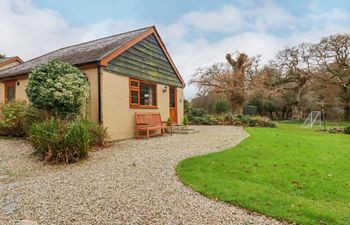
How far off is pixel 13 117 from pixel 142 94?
5171 millimetres

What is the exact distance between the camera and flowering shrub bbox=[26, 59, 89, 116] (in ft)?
24.7

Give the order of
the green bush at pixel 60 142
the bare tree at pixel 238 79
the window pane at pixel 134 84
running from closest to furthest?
1. the green bush at pixel 60 142
2. the window pane at pixel 134 84
3. the bare tree at pixel 238 79

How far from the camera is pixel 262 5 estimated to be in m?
11.9

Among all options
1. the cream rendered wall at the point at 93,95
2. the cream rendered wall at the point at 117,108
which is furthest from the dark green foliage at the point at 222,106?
the cream rendered wall at the point at 93,95

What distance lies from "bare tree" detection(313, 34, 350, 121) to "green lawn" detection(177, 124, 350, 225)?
1828 centimetres

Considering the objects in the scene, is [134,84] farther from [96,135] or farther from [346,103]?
[346,103]

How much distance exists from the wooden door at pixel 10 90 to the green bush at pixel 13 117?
7.68 feet

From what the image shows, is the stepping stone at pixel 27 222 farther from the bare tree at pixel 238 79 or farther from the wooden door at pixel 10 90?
the bare tree at pixel 238 79

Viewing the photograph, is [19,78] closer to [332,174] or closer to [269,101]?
[332,174]

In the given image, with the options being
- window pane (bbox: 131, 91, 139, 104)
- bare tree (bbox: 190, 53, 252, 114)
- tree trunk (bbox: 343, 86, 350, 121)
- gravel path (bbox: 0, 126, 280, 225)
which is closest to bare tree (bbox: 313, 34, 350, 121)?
tree trunk (bbox: 343, 86, 350, 121)

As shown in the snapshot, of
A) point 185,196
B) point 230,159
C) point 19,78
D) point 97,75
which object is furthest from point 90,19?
point 185,196

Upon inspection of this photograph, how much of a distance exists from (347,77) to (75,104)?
24.0 meters

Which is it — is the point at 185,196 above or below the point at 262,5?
below

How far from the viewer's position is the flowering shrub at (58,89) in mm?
7523
